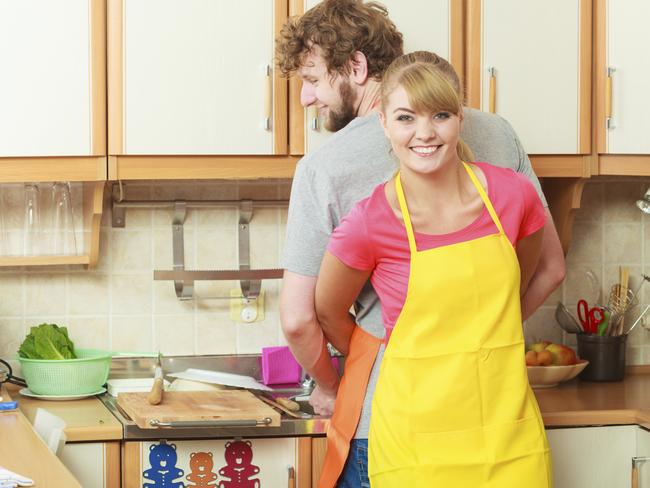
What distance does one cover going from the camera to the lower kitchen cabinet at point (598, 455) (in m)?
2.53

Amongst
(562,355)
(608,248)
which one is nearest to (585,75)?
(608,248)

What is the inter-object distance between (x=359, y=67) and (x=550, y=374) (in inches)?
41.3

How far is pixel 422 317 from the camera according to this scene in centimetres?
178

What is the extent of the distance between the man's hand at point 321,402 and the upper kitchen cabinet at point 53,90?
750 millimetres

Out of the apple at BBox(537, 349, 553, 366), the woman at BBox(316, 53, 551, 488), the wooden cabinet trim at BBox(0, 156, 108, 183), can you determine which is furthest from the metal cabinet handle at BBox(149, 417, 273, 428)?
the apple at BBox(537, 349, 553, 366)

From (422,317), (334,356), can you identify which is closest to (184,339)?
(334,356)

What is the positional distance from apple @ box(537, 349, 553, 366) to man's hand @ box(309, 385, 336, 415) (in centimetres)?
70

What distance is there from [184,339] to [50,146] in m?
0.70

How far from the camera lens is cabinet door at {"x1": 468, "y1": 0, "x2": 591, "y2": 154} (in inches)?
107

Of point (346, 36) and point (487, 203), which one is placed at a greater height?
point (346, 36)

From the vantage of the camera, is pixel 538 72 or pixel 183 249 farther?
pixel 183 249

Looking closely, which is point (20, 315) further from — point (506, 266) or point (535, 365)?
point (506, 266)

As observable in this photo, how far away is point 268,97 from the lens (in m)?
2.63

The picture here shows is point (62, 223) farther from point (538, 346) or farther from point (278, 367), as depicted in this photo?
point (538, 346)
